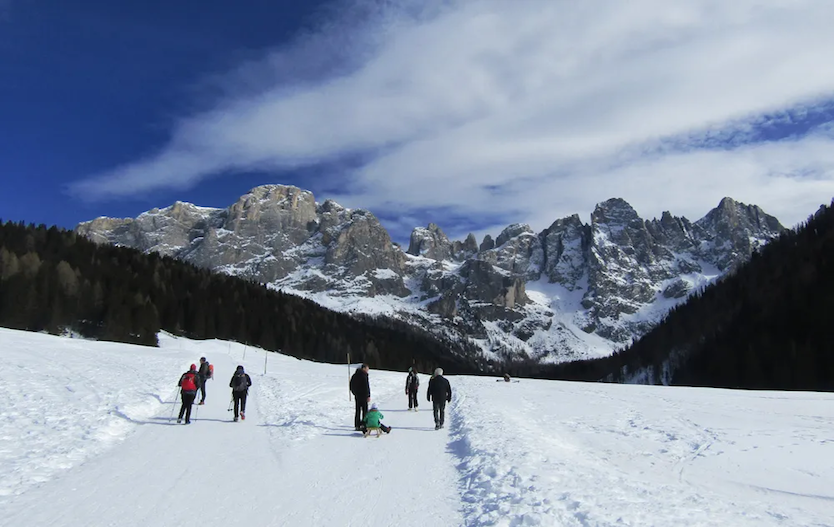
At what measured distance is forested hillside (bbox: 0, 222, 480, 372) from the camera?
194 feet

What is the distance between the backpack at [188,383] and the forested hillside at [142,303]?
35011 mm

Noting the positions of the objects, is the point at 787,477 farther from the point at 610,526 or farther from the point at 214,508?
the point at 214,508

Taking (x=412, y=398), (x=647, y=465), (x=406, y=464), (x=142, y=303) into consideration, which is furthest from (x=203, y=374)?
(x=142, y=303)

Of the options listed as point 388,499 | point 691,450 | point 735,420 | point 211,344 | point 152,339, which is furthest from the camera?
point 211,344

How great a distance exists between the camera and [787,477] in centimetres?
1088

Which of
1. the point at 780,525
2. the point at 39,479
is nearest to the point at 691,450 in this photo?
the point at 780,525

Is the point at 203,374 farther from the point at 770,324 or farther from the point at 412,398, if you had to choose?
the point at 770,324

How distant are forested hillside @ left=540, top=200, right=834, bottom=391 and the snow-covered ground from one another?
63520 mm

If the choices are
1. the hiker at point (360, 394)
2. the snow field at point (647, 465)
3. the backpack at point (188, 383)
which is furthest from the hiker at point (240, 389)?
the snow field at point (647, 465)

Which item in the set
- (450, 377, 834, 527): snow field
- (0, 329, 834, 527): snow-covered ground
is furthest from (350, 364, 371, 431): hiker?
(450, 377, 834, 527): snow field

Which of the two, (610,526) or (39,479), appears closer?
(610,526)

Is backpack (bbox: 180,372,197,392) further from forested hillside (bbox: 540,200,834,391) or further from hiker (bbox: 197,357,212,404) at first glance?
forested hillside (bbox: 540,200,834,391)

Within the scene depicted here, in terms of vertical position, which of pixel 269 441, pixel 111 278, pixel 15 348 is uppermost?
pixel 111 278

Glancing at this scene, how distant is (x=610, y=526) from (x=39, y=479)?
10918 millimetres
